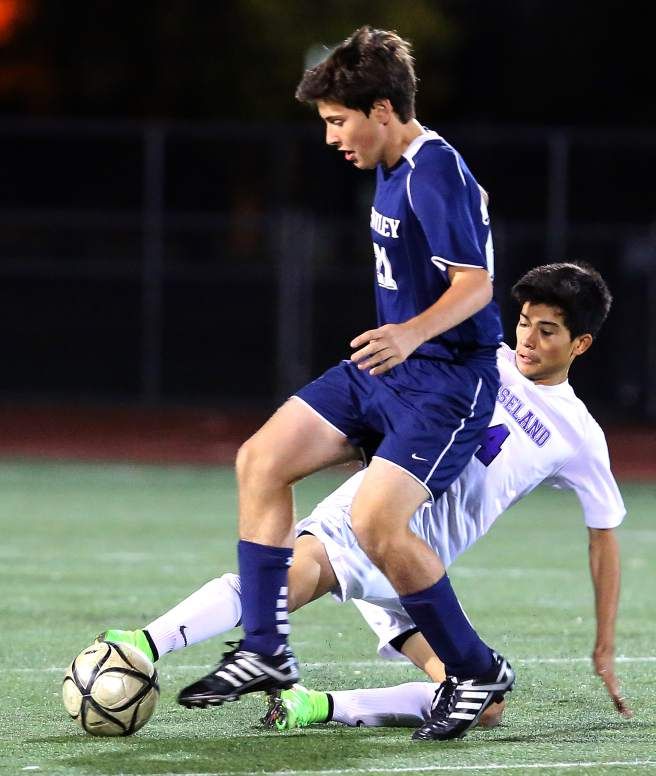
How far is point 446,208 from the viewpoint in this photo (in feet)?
16.0

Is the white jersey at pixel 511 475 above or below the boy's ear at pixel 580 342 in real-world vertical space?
below

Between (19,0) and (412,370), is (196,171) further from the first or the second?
(412,370)

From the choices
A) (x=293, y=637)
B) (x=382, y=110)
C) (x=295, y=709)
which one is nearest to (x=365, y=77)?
(x=382, y=110)

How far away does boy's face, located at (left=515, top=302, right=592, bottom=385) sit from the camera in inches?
216

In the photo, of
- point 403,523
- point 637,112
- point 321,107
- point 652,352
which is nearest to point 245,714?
point 403,523

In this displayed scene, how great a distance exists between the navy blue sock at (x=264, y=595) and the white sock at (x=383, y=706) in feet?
1.26

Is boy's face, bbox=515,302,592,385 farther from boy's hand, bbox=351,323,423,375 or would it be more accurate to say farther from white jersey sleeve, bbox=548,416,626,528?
boy's hand, bbox=351,323,423,375

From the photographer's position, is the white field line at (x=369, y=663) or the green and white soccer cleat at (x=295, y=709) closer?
the green and white soccer cleat at (x=295, y=709)

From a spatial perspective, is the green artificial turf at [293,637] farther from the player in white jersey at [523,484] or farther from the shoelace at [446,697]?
the player in white jersey at [523,484]

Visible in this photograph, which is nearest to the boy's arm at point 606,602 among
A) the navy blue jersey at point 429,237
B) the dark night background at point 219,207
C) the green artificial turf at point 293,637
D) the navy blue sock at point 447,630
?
the green artificial turf at point 293,637

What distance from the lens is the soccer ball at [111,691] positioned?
4.89 metres

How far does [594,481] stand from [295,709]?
1248 mm

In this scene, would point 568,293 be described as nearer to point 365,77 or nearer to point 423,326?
point 423,326

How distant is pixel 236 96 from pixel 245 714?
19649 mm
